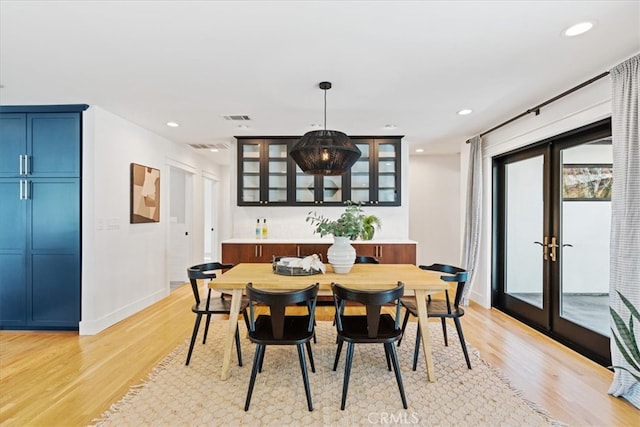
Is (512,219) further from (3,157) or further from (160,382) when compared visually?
(3,157)

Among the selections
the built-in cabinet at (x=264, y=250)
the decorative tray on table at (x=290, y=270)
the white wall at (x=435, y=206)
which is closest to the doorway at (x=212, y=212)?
the built-in cabinet at (x=264, y=250)

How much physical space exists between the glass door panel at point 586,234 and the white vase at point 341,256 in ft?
7.37

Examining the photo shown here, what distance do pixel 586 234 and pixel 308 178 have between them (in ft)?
10.9

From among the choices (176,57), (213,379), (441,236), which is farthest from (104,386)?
(441,236)

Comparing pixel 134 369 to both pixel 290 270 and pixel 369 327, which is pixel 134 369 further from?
pixel 369 327

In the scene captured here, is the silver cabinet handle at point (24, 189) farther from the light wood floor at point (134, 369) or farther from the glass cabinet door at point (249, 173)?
the glass cabinet door at point (249, 173)

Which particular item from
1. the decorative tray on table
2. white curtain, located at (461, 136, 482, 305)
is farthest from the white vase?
white curtain, located at (461, 136, 482, 305)

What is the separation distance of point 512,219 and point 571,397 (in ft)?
7.99

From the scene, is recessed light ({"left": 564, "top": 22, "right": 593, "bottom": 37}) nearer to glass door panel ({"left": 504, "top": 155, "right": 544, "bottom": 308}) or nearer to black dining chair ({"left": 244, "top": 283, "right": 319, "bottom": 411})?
glass door panel ({"left": 504, "top": 155, "right": 544, "bottom": 308})

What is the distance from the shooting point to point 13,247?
3.64 meters

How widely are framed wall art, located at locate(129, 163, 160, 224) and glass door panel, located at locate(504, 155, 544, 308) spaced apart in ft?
15.9

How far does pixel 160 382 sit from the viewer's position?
254 cm

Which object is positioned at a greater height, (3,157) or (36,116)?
(36,116)

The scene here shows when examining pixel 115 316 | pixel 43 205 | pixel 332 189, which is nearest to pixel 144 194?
pixel 43 205
